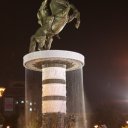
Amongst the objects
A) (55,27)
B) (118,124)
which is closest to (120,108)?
(118,124)

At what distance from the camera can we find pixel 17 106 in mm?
96062

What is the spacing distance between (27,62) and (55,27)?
282cm

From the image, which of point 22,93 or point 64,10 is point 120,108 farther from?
point 64,10

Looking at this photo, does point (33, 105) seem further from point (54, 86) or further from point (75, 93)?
point (54, 86)

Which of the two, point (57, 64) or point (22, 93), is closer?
point (57, 64)

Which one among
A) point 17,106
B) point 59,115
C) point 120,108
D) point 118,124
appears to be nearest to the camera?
point 59,115

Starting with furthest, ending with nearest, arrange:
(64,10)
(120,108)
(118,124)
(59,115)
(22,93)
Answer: (22,93) < (120,108) < (118,124) < (64,10) < (59,115)

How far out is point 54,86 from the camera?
82.3 feet

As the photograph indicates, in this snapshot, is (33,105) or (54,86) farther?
(33,105)

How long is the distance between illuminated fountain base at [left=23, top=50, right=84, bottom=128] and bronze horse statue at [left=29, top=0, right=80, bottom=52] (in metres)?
1.62

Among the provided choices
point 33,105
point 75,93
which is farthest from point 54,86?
point 33,105

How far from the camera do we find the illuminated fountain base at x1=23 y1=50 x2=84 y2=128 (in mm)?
24703

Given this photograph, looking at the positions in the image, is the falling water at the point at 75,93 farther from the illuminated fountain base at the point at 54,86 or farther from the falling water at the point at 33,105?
the illuminated fountain base at the point at 54,86

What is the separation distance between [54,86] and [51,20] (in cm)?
428
